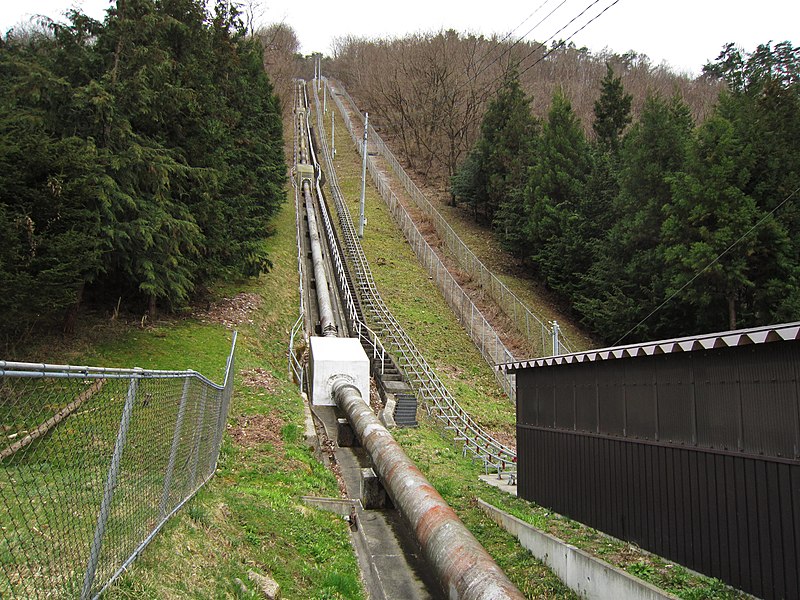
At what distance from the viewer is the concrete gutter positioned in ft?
22.3

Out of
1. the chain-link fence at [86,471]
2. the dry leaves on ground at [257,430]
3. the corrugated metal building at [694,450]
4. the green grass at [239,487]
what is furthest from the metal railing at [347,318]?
the chain-link fence at [86,471]

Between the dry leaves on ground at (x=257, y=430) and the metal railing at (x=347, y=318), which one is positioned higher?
the metal railing at (x=347, y=318)

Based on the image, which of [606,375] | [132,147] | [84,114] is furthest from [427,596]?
[84,114]

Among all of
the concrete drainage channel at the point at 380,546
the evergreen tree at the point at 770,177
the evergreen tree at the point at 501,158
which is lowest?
the concrete drainage channel at the point at 380,546

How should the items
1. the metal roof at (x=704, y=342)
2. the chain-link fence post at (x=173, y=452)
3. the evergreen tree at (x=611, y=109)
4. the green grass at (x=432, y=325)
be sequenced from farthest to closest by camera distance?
the evergreen tree at (x=611, y=109) < the green grass at (x=432, y=325) < the metal roof at (x=704, y=342) < the chain-link fence post at (x=173, y=452)

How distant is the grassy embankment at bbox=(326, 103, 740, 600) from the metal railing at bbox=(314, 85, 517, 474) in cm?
48

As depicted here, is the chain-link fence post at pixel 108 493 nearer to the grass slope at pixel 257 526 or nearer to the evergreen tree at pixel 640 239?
the grass slope at pixel 257 526

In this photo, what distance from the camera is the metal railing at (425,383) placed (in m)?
16.5

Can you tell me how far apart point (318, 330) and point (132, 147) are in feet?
38.2

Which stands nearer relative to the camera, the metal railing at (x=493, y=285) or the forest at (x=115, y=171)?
the forest at (x=115, y=171)

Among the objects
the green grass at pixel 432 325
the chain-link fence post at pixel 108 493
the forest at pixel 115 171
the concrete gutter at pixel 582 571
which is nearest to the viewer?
the chain-link fence post at pixel 108 493

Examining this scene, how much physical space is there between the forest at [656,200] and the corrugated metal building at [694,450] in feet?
37.1

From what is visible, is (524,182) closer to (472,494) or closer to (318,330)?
(318,330)

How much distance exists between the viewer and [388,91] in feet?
188
